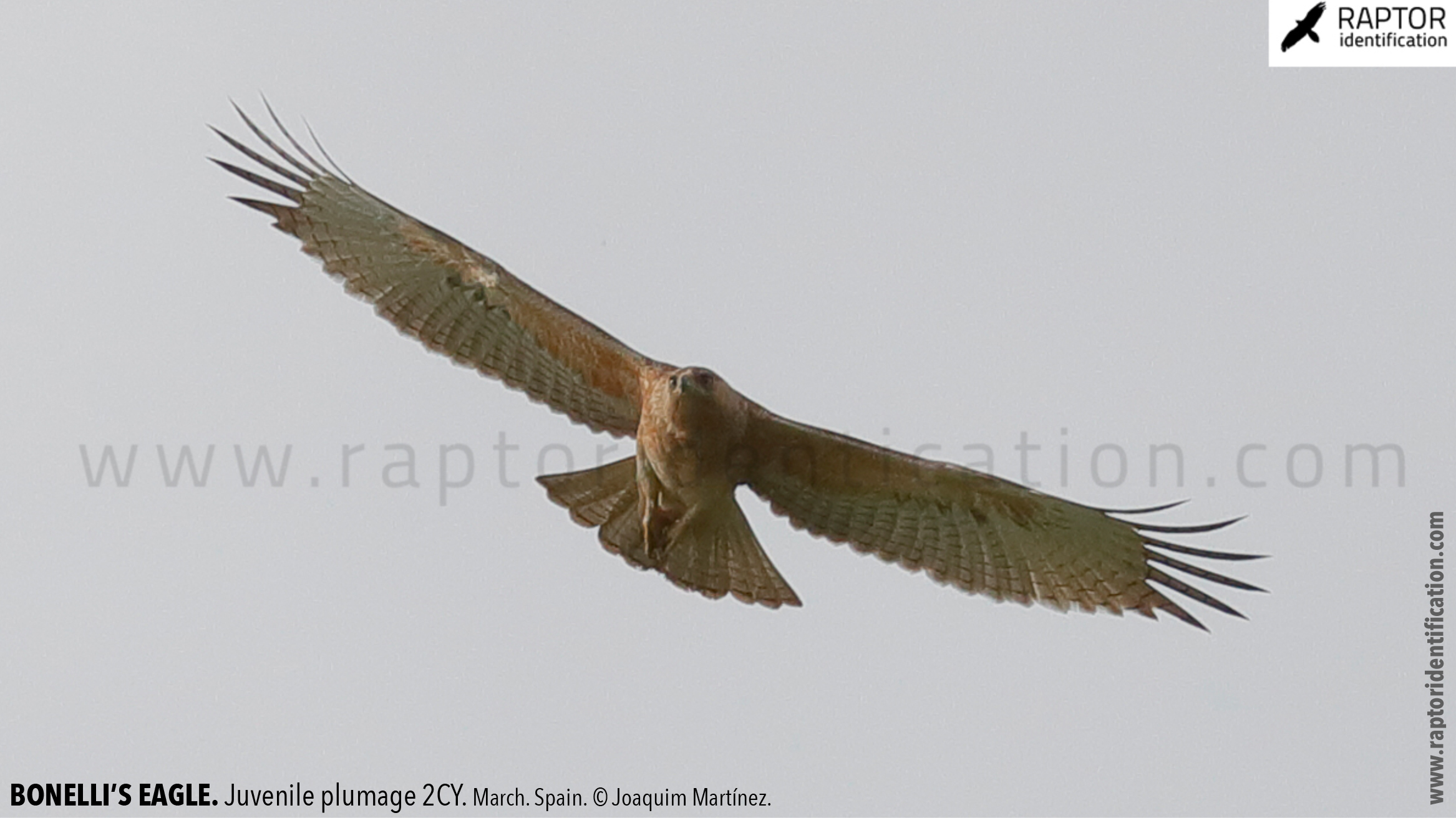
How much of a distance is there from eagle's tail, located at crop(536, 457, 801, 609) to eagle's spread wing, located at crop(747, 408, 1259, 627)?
285 millimetres

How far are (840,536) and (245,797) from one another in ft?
10.6

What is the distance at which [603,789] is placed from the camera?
8867mm

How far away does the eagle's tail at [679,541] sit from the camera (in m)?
8.67

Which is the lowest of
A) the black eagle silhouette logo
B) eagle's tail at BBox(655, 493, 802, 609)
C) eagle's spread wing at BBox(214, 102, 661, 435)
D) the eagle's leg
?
eagle's tail at BBox(655, 493, 802, 609)

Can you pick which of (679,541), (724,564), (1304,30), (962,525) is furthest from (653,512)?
(1304,30)

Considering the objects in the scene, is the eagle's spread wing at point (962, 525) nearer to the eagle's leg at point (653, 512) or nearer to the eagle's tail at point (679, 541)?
the eagle's tail at point (679, 541)

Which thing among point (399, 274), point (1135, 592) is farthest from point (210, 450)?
point (1135, 592)

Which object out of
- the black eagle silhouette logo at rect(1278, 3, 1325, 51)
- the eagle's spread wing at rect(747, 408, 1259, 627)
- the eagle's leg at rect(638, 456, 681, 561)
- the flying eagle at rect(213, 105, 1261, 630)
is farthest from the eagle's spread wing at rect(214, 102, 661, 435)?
the black eagle silhouette logo at rect(1278, 3, 1325, 51)

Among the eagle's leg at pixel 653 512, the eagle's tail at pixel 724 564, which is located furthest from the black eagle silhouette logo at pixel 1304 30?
the eagle's leg at pixel 653 512

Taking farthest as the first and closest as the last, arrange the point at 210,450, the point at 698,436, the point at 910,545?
the point at 210,450, the point at 910,545, the point at 698,436

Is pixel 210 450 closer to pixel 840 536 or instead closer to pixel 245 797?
pixel 245 797

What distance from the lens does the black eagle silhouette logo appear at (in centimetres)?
1023

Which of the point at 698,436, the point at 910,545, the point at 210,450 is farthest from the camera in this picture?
the point at 210,450

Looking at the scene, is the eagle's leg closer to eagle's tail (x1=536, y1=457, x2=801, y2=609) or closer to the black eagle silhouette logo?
eagle's tail (x1=536, y1=457, x2=801, y2=609)
